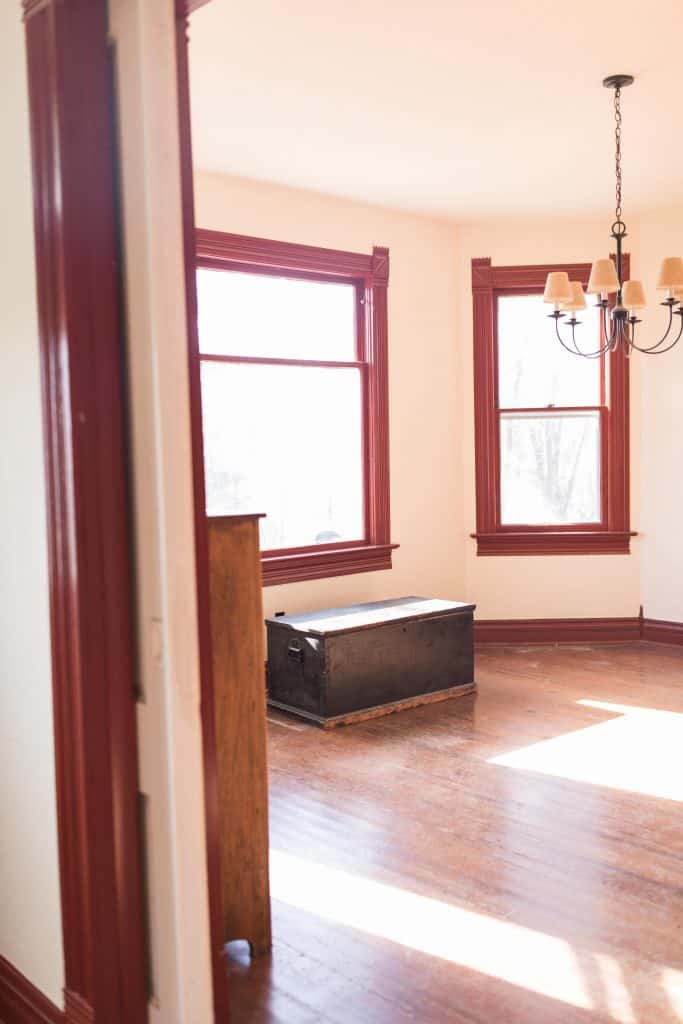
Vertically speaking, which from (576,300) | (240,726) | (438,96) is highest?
(438,96)

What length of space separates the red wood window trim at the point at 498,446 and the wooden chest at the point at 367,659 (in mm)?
1349

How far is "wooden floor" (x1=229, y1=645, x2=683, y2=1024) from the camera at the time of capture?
7.98 feet

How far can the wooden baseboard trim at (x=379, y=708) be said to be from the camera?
4.84 m

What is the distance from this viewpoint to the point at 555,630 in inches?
263

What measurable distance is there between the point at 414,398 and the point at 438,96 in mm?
2371

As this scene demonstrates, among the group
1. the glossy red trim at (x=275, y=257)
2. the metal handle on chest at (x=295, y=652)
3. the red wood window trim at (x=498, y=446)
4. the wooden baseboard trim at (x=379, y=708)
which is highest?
the glossy red trim at (x=275, y=257)

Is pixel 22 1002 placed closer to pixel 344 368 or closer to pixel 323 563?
pixel 323 563

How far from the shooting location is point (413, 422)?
636cm

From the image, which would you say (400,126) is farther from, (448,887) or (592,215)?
(448,887)

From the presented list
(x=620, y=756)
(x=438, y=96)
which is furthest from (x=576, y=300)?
(x=620, y=756)

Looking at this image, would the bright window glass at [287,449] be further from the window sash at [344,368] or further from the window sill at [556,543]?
the window sill at [556,543]

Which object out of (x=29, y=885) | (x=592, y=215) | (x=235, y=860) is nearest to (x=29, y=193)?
(x=29, y=885)

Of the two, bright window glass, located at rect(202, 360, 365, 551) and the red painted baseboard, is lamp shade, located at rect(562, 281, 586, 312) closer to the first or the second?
bright window glass, located at rect(202, 360, 365, 551)

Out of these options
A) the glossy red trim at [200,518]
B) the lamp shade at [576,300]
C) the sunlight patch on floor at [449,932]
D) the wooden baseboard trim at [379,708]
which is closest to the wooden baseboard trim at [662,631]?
the wooden baseboard trim at [379,708]
